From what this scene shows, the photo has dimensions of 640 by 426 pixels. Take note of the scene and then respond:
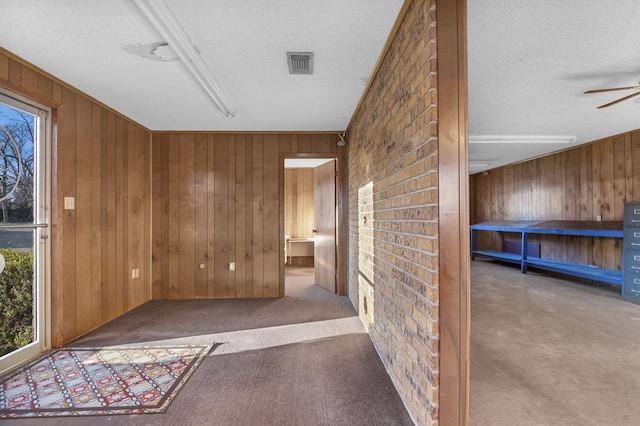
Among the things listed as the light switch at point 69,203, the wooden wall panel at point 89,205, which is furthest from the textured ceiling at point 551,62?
the light switch at point 69,203

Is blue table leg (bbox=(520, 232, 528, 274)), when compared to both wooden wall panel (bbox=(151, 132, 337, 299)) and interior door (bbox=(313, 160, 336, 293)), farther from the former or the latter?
wooden wall panel (bbox=(151, 132, 337, 299))

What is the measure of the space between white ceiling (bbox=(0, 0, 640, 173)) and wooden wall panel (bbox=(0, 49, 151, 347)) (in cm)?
21

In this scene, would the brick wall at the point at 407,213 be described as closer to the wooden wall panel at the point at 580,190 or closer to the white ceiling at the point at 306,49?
the white ceiling at the point at 306,49

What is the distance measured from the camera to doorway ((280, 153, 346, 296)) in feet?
14.3

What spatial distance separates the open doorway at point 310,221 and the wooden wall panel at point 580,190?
468 centimetres

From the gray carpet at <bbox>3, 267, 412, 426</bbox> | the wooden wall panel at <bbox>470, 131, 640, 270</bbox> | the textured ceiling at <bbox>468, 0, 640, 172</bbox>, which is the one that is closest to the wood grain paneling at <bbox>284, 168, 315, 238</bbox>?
the gray carpet at <bbox>3, 267, 412, 426</bbox>

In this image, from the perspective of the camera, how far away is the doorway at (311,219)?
14.3 ft

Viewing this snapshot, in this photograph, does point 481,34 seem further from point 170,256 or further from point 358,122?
point 170,256

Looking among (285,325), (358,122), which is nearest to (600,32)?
(358,122)

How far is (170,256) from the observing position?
4227mm

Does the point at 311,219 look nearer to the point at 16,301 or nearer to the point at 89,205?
the point at 89,205

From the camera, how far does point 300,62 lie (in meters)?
2.30

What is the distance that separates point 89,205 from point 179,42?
6.92 feet

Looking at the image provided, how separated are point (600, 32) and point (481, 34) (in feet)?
2.77
